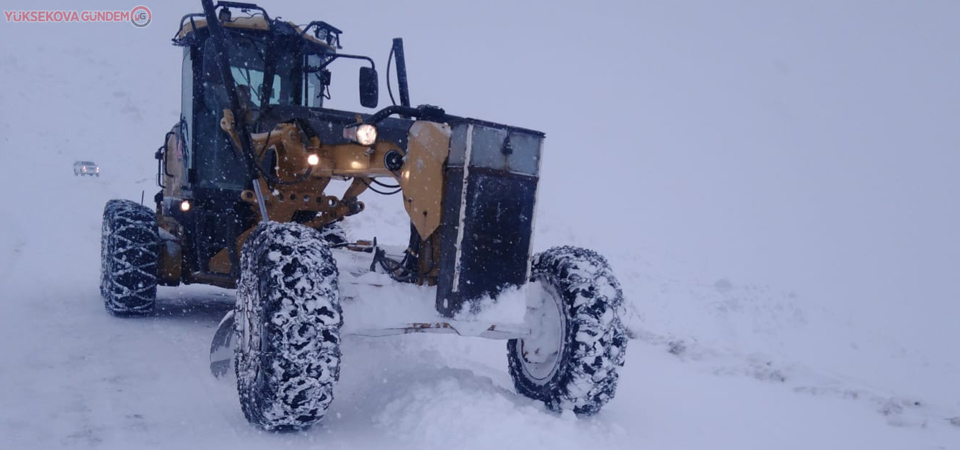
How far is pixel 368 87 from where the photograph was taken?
532 centimetres

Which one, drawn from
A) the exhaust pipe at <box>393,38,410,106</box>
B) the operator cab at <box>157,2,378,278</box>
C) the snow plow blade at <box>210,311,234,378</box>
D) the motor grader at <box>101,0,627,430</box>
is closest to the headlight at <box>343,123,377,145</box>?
the motor grader at <box>101,0,627,430</box>

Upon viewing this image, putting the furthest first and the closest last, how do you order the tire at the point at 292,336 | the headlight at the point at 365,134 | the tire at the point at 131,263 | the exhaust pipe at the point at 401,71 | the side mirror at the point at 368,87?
the tire at the point at 131,263 < the exhaust pipe at the point at 401,71 < the side mirror at the point at 368,87 < the headlight at the point at 365,134 < the tire at the point at 292,336

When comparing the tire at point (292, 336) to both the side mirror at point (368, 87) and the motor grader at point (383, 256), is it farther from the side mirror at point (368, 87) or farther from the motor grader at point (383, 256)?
the side mirror at point (368, 87)

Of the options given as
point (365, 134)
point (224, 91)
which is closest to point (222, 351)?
point (365, 134)

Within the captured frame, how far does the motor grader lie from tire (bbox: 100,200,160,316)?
713 millimetres

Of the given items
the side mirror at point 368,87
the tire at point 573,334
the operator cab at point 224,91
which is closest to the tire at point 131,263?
the operator cab at point 224,91

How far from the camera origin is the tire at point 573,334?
418cm

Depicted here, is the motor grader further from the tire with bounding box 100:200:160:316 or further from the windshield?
the tire with bounding box 100:200:160:316

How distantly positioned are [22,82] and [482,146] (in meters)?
24.0

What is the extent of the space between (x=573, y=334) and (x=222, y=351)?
2503 mm

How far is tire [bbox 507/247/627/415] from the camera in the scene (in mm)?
4180

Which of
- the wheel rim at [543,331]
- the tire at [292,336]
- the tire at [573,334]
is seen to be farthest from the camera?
the wheel rim at [543,331]

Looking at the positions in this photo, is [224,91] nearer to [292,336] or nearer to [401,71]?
[401,71]

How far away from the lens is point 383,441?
3764 mm
